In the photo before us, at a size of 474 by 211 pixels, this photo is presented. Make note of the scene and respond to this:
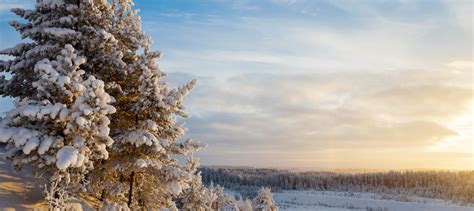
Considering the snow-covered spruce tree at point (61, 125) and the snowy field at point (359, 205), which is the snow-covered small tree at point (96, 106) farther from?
the snowy field at point (359, 205)

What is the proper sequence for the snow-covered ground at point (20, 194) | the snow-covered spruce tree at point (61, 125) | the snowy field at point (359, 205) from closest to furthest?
the snow-covered spruce tree at point (61, 125)
the snow-covered ground at point (20, 194)
the snowy field at point (359, 205)

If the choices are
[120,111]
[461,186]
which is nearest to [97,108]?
[120,111]

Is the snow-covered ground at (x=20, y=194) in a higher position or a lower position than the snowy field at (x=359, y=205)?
higher

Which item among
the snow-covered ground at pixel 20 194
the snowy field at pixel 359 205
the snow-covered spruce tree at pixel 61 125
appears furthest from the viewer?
the snowy field at pixel 359 205

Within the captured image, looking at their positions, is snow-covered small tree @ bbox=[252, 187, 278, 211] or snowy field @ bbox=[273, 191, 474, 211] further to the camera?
snowy field @ bbox=[273, 191, 474, 211]

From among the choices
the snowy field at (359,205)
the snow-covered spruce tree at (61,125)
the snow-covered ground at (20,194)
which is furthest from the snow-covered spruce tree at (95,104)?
the snowy field at (359,205)

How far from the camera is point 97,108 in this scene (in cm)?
1428

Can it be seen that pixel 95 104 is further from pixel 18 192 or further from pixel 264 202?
pixel 264 202

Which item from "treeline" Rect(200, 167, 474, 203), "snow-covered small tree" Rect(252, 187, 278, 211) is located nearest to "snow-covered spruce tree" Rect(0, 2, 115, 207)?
"snow-covered small tree" Rect(252, 187, 278, 211)

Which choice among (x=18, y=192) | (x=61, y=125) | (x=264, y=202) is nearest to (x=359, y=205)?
(x=264, y=202)

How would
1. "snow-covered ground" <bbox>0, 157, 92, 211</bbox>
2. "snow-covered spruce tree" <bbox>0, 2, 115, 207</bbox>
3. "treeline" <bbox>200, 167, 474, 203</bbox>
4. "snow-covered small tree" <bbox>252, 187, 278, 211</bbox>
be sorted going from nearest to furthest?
1. "snow-covered spruce tree" <bbox>0, 2, 115, 207</bbox>
2. "snow-covered ground" <bbox>0, 157, 92, 211</bbox>
3. "snow-covered small tree" <bbox>252, 187, 278, 211</bbox>
4. "treeline" <bbox>200, 167, 474, 203</bbox>

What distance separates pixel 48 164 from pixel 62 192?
1.00 meters

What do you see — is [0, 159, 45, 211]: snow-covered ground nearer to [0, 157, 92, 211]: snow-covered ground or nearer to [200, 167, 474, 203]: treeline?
[0, 157, 92, 211]: snow-covered ground

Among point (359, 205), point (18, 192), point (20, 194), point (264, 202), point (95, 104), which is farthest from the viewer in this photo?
point (359, 205)
